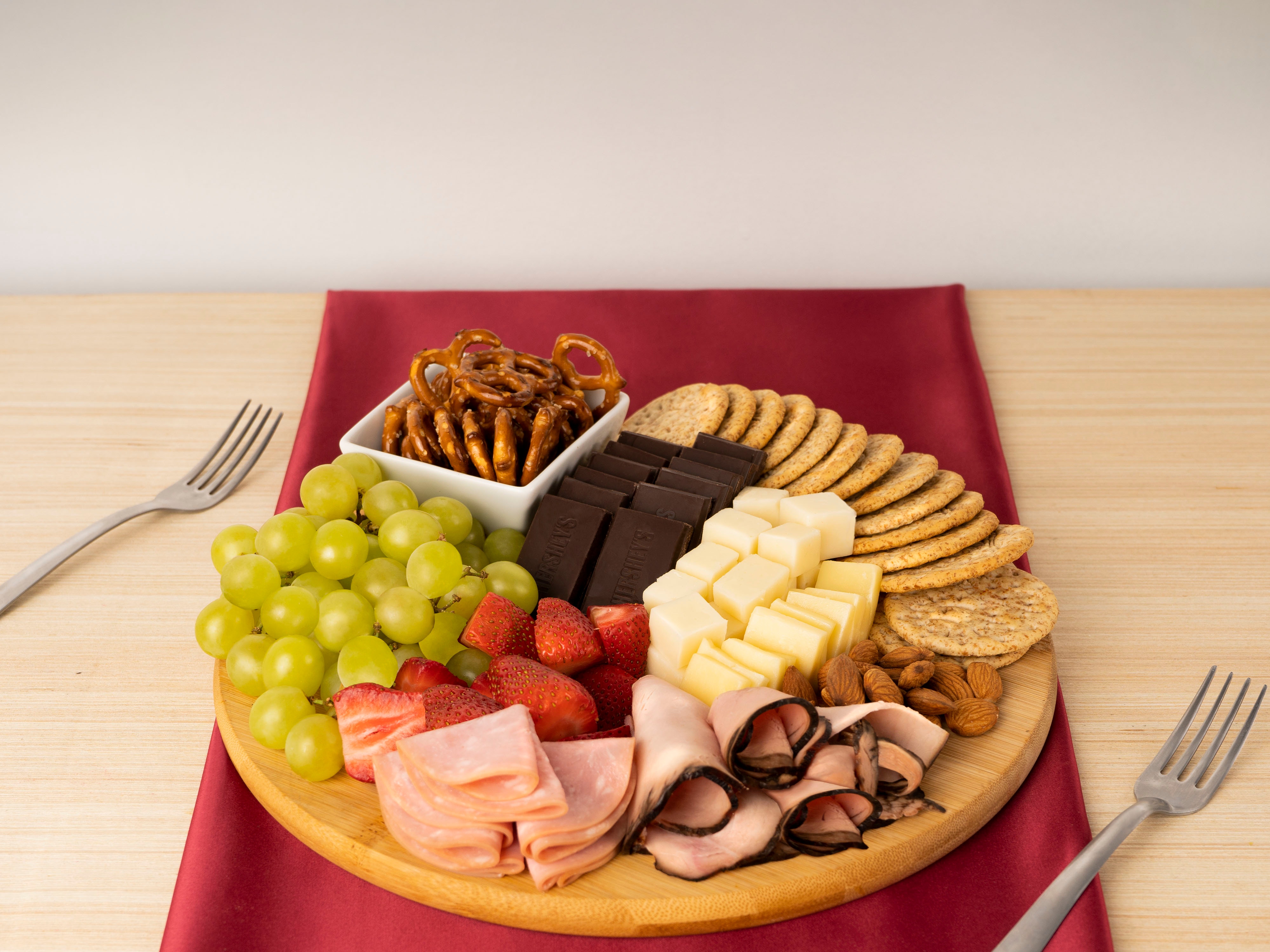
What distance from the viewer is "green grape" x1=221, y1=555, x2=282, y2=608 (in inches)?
51.5

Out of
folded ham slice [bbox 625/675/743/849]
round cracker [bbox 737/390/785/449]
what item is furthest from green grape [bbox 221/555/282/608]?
round cracker [bbox 737/390/785/449]

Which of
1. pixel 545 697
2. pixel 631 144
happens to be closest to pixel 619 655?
pixel 545 697

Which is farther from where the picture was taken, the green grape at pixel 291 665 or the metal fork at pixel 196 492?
the metal fork at pixel 196 492

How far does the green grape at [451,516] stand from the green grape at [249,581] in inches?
9.9

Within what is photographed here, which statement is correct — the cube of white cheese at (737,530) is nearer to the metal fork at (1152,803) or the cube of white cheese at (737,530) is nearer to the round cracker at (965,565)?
the round cracker at (965,565)

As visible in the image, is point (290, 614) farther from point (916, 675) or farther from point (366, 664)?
point (916, 675)

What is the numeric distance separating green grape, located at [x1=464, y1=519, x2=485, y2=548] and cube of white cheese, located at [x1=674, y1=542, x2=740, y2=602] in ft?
1.17

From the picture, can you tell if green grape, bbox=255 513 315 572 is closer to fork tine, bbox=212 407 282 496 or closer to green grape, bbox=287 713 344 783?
green grape, bbox=287 713 344 783

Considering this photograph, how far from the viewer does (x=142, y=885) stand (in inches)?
45.0

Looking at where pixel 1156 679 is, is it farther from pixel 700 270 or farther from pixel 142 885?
pixel 700 270

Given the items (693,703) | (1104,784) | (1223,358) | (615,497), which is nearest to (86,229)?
(615,497)

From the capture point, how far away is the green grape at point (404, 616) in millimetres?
1283

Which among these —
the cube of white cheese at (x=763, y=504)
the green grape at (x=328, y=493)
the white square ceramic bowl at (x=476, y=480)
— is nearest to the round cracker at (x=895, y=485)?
the cube of white cheese at (x=763, y=504)

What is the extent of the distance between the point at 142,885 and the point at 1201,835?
4.24 ft
